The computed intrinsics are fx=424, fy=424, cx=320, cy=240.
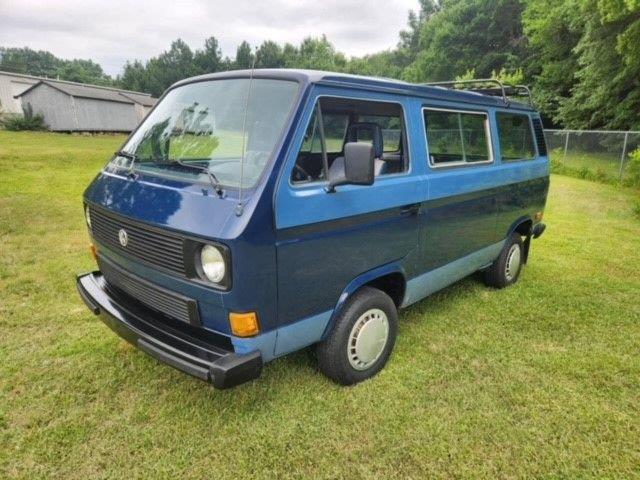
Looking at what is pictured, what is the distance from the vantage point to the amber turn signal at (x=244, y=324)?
7.67ft

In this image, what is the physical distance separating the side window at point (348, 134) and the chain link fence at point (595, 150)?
14252 millimetres

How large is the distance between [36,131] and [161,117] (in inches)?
1395

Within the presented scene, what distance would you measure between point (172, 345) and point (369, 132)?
7.56 feet

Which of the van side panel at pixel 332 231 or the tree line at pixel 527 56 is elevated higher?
the tree line at pixel 527 56

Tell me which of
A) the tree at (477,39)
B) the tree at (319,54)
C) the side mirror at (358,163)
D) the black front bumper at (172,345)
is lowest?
the black front bumper at (172,345)

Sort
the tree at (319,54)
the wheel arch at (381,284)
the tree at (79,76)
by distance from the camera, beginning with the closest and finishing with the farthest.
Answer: the wheel arch at (381,284)
the tree at (319,54)
the tree at (79,76)

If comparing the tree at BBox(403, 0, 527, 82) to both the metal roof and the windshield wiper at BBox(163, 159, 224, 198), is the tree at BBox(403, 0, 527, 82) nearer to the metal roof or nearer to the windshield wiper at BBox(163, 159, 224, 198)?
the metal roof

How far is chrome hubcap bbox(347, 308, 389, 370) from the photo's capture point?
3090 mm

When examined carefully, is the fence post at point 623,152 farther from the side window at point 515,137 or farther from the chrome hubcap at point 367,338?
the chrome hubcap at point 367,338

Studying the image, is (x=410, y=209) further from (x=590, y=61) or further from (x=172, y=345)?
(x=590, y=61)

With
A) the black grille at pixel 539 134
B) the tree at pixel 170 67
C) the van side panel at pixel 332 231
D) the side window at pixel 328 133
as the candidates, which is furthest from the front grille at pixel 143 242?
the tree at pixel 170 67

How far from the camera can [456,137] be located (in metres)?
3.82

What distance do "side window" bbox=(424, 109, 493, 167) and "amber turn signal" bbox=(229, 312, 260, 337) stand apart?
1967mm

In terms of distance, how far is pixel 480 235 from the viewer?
4281 mm
